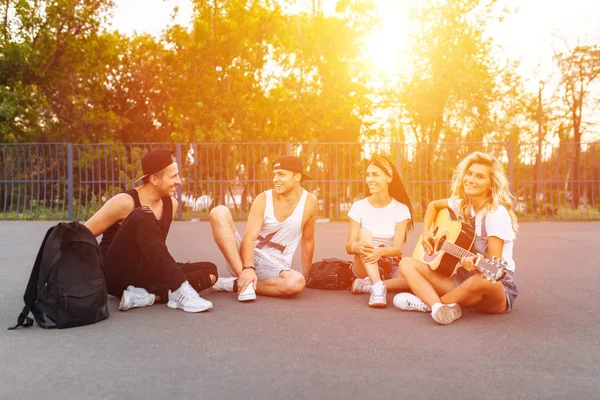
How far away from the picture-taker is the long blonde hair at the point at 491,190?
4543mm

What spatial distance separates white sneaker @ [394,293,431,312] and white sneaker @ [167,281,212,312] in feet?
4.91

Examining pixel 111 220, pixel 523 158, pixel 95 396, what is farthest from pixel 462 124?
pixel 95 396

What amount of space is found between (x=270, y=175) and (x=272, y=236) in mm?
11316

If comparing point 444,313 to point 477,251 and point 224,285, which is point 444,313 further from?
point 224,285

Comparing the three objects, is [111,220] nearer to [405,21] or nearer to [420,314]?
[420,314]

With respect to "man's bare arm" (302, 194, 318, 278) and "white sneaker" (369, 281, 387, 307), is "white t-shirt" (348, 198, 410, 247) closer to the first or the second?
"man's bare arm" (302, 194, 318, 278)

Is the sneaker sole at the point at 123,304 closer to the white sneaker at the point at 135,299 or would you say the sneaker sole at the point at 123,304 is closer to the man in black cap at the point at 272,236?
the white sneaker at the point at 135,299

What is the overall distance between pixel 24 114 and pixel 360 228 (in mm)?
19759

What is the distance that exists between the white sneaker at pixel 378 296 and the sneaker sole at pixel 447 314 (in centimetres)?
69

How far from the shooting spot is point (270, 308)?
496 cm

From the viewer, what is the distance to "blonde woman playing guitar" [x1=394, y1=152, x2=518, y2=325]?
14.3ft

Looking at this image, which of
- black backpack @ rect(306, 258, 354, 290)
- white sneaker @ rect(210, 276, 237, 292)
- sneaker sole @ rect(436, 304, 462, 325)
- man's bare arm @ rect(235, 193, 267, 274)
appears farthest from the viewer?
black backpack @ rect(306, 258, 354, 290)

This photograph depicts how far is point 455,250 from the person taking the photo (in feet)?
14.5

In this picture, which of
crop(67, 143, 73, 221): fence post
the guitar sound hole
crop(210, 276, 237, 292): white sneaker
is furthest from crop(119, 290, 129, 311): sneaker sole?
crop(67, 143, 73, 221): fence post
